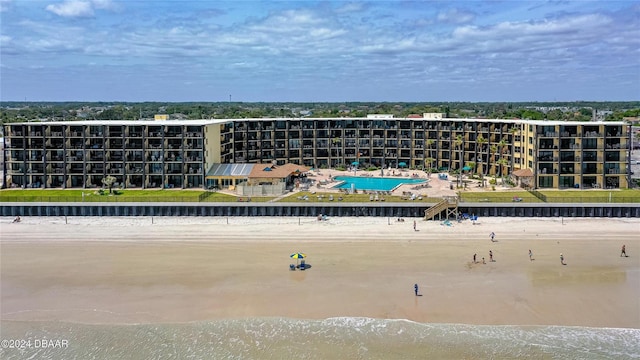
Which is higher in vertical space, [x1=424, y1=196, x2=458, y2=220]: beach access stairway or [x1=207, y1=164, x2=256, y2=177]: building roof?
[x1=207, y1=164, x2=256, y2=177]: building roof

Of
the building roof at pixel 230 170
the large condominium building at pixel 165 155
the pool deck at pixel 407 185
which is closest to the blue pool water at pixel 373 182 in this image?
the pool deck at pixel 407 185

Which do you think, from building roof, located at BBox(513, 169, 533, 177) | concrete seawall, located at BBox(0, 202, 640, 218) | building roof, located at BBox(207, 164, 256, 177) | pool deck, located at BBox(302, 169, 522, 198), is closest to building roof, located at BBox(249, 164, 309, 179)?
building roof, located at BBox(207, 164, 256, 177)

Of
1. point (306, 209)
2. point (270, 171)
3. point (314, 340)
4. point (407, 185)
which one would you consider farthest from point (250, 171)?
point (314, 340)

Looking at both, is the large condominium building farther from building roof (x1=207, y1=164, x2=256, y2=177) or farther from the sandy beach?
the sandy beach

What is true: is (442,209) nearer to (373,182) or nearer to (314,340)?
(373,182)

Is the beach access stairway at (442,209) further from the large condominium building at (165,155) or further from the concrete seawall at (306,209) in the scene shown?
the large condominium building at (165,155)

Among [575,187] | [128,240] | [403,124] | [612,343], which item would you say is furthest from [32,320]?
[403,124]

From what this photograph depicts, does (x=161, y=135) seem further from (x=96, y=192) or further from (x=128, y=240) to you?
(x=128, y=240)
